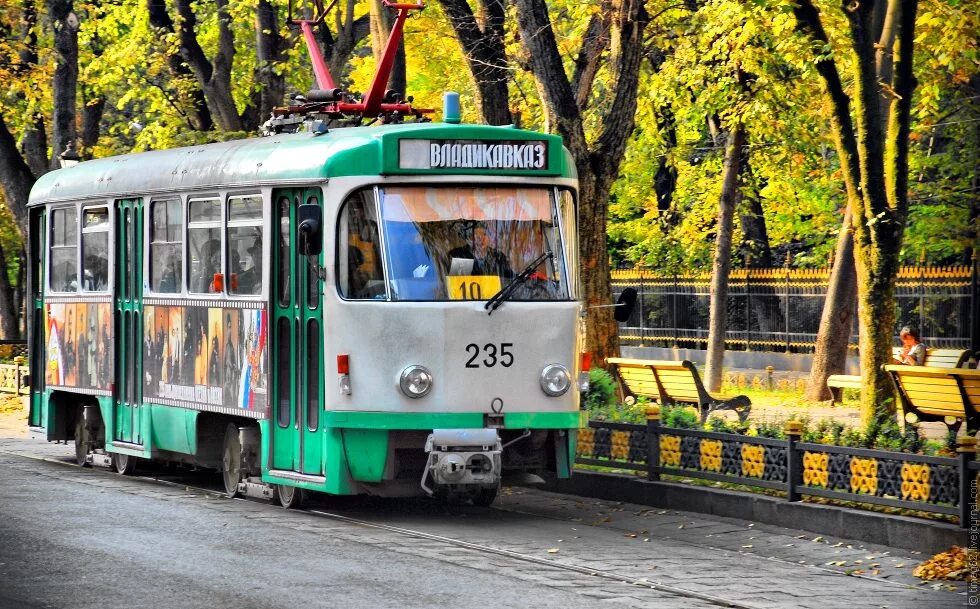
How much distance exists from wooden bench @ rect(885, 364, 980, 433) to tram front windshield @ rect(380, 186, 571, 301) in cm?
503

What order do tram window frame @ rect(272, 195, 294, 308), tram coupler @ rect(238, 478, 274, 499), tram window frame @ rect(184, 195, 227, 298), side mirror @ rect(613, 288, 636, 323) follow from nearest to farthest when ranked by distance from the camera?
side mirror @ rect(613, 288, 636, 323) < tram window frame @ rect(272, 195, 294, 308) < tram coupler @ rect(238, 478, 274, 499) < tram window frame @ rect(184, 195, 227, 298)

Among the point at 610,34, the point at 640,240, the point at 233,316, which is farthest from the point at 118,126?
the point at 233,316

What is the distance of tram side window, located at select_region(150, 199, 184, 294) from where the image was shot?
17438 millimetres

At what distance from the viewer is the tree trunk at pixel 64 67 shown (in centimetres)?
3130

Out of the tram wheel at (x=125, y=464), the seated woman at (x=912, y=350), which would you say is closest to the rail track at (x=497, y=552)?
the tram wheel at (x=125, y=464)

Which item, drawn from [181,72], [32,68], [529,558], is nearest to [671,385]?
[529,558]

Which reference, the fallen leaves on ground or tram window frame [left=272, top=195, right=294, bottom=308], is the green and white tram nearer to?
tram window frame [left=272, top=195, right=294, bottom=308]

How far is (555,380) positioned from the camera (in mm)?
14727

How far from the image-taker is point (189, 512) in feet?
50.2

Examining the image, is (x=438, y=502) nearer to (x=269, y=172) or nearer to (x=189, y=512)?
(x=189, y=512)

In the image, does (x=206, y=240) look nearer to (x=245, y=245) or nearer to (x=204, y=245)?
(x=204, y=245)

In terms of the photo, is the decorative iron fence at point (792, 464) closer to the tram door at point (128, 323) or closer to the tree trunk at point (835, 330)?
the tram door at point (128, 323)

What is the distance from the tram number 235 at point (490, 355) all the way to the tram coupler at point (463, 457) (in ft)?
1.84

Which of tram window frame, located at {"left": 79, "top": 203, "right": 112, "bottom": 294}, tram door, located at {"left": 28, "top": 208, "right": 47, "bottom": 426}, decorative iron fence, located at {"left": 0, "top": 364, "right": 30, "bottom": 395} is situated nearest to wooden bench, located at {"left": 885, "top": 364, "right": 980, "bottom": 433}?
tram window frame, located at {"left": 79, "top": 203, "right": 112, "bottom": 294}
